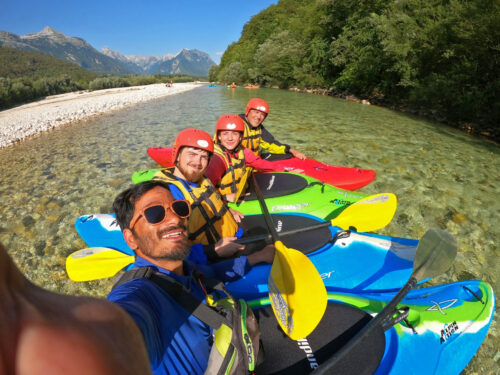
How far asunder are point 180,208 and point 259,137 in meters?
4.12

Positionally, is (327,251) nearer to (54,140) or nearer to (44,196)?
(44,196)

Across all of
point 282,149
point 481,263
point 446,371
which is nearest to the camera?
point 446,371

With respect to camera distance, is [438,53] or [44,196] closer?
[44,196]

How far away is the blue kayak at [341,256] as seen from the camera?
2.41 meters

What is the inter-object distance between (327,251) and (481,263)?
85.4 inches

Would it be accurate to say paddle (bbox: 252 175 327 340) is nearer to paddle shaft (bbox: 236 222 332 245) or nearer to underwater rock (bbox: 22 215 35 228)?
paddle shaft (bbox: 236 222 332 245)

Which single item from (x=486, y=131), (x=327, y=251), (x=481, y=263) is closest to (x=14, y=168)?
(x=327, y=251)

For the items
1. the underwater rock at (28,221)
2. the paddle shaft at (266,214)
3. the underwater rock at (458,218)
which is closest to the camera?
the paddle shaft at (266,214)

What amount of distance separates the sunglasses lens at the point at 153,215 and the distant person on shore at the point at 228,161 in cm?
184

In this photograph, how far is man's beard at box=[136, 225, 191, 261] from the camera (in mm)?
1530

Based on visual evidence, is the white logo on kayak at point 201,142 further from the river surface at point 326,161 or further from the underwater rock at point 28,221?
the underwater rock at point 28,221

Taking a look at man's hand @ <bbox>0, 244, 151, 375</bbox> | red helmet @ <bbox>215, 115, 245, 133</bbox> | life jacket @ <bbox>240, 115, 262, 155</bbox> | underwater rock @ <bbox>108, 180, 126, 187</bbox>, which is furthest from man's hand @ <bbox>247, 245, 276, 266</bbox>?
underwater rock @ <bbox>108, 180, 126, 187</bbox>

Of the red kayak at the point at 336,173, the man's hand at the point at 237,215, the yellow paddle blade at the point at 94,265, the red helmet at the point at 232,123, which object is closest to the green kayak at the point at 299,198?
the man's hand at the point at 237,215

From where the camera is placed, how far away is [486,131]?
9.55 meters
